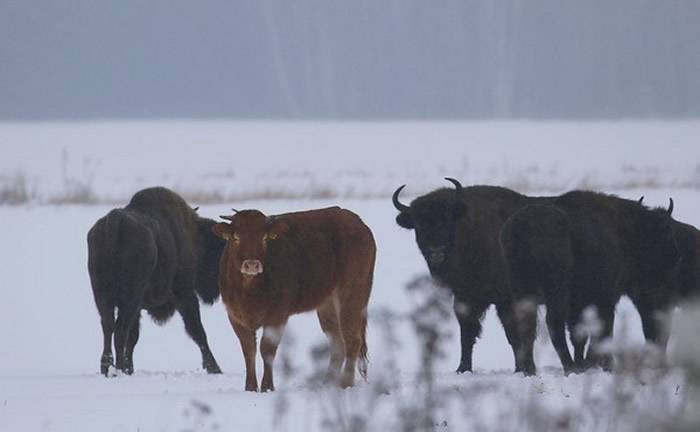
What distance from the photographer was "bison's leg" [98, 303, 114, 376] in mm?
13766

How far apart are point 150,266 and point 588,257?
3.46 metres

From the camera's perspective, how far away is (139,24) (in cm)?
13775

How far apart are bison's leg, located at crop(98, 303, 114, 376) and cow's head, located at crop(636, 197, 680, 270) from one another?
4.16 metres

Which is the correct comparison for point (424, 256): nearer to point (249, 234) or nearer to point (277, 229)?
point (277, 229)

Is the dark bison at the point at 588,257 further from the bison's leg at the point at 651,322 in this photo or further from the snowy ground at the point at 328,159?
the snowy ground at the point at 328,159

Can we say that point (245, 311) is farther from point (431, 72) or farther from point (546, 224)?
point (431, 72)

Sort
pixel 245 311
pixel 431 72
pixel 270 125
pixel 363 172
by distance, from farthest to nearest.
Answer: pixel 431 72 < pixel 270 125 < pixel 363 172 < pixel 245 311

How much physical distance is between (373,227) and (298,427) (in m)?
16.2

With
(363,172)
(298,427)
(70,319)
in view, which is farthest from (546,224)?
(363,172)

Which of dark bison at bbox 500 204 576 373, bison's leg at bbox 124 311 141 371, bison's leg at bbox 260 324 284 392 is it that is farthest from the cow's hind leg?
bison's leg at bbox 124 311 141 371

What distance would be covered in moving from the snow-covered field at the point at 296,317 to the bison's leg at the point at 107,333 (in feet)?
0.68

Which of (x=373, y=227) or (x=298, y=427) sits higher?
(x=373, y=227)

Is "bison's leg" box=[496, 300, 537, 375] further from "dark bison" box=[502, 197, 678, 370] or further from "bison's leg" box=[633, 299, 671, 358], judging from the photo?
"bison's leg" box=[633, 299, 671, 358]

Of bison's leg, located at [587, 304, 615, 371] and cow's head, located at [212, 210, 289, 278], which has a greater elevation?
cow's head, located at [212, 210, 289, 278]
